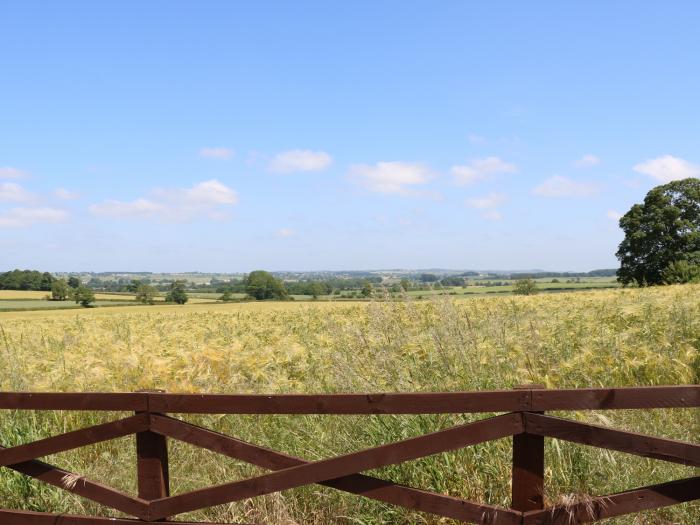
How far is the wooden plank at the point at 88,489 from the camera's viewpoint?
3865 mm

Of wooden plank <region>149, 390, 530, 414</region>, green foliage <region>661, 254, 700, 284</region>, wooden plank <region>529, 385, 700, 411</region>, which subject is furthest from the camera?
green foliage <region>661, 254, 700, 284</region>

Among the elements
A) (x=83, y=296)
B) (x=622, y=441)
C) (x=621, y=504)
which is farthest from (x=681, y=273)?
(x=83, y=296)

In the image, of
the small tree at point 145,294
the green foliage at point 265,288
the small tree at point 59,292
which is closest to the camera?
the green foliage at point 265,288

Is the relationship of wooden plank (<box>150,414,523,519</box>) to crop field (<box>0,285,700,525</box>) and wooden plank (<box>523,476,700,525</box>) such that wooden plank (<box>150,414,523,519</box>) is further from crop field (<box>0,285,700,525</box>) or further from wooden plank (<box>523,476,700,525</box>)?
crop field (<box>0,285,700,525</box>)

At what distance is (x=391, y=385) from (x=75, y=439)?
2.89m

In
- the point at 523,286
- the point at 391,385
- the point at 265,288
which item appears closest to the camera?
the point at 391,385

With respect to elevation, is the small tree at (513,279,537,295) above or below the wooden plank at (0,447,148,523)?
above

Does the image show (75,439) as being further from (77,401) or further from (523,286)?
(523,286)

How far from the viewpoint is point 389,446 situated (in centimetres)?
344

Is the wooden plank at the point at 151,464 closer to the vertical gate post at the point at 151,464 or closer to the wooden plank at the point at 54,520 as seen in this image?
the vertical gate post at the point at 151,464

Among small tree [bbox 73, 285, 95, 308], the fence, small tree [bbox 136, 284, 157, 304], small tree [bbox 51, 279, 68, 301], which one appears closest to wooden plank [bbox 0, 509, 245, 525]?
the fence

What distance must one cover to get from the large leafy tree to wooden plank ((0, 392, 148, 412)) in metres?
53.1

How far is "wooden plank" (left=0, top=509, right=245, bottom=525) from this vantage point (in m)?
3.88

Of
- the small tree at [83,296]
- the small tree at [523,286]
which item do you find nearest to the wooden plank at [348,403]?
the small tree at [523,286]
